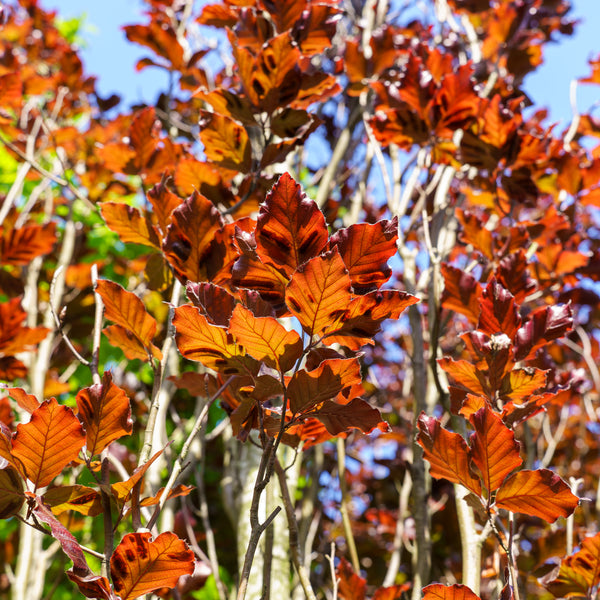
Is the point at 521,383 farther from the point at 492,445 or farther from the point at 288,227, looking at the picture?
the point at 288,227

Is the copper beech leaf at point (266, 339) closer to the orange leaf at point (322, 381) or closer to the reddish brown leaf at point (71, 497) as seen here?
the orange leaf at point (322, 381)

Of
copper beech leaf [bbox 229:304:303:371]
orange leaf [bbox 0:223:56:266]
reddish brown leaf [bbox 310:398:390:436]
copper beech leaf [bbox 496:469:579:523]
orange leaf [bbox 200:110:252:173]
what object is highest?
orange leaf [bbox 0:223:56:266]

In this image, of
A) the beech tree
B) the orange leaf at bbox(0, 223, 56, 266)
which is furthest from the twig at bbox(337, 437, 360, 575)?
the orange leaf at bbox(0, 223, 56, 266)

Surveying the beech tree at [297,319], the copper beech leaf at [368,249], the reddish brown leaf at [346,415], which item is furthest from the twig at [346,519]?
the copper beech leaf at [368,249]

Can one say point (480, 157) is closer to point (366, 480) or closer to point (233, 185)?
point (233, 185)

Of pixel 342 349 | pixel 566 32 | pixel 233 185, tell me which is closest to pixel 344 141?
pixel 233 185

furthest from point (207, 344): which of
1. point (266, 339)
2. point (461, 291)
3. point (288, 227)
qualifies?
point (461, 291)

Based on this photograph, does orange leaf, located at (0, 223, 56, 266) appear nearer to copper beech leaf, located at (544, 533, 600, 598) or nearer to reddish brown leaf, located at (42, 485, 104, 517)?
reddish brown leaf, located at (42, 485, 104, 517)
